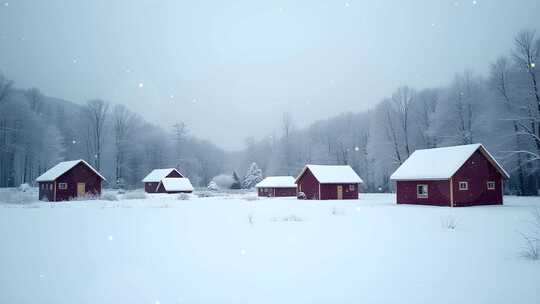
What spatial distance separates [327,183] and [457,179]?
16869mm

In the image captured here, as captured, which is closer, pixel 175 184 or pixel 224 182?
pixel 175 184

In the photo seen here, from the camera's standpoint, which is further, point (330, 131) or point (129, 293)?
point (330, 131)

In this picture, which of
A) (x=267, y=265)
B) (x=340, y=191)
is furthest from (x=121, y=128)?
(x=267, y=265)

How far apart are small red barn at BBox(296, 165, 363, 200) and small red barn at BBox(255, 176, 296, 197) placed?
9.01m

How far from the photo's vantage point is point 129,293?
7000 millimetres

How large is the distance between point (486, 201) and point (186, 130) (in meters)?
62.4

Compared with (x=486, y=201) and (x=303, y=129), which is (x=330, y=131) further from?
(x=486, y=201)

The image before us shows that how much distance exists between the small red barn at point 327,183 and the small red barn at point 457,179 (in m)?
11.6

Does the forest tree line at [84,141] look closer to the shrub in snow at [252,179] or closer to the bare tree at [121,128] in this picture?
the bare tree at [121,128]

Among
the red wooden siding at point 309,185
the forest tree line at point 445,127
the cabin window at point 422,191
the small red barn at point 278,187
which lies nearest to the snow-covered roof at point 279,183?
the small red barn at point 278,187

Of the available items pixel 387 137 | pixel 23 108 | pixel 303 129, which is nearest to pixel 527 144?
pixel 387 137

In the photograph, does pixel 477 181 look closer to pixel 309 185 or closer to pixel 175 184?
pixel 309 185

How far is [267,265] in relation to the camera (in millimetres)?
9070

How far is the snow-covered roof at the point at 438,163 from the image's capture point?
3003 centimetres
